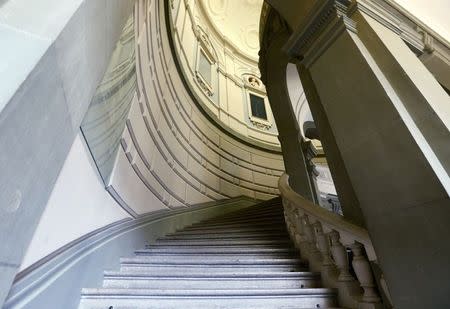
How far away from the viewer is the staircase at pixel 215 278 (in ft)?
5.26

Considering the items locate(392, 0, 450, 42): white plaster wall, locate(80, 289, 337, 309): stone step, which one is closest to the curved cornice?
locate(392, 0, 450, 42): white plaster wall

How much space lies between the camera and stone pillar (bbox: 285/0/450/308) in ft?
3.61

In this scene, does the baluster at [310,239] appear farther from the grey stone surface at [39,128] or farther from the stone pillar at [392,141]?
the grey stone surface at [39,128]

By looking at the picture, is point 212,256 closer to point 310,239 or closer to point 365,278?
point 310,239

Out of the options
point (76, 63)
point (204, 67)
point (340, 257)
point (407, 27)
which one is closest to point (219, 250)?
point (340, 257)

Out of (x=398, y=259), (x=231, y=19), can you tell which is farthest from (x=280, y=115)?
(x=231, y=19)

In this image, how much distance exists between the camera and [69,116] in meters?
0.70

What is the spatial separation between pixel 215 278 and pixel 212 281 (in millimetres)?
33

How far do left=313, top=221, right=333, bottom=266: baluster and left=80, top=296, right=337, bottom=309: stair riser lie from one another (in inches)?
11.3

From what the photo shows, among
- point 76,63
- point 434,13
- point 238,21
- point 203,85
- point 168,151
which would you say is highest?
point 238,21

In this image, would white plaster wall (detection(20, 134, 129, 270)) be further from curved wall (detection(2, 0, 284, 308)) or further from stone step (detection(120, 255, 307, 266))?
stone step (detection(120, 255, 307, 266))

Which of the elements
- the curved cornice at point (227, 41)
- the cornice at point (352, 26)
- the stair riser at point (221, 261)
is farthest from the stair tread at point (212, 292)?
the curved cornice at point (227, 41)

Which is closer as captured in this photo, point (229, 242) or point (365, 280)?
point (365, 280)

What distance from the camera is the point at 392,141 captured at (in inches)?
53.2
